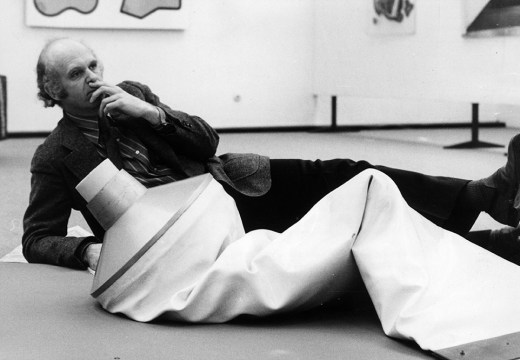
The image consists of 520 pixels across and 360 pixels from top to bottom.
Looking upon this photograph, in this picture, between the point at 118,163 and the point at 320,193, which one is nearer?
the point at 118,163

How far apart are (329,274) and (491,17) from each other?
4.44 m

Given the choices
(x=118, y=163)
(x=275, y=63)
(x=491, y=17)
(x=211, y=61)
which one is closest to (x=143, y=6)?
(x=211, y=61)

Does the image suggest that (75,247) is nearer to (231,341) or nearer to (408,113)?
(231,341)

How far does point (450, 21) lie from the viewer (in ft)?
19.4

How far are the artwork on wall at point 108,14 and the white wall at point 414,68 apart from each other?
52.6 inches

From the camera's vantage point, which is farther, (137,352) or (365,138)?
(365,138)

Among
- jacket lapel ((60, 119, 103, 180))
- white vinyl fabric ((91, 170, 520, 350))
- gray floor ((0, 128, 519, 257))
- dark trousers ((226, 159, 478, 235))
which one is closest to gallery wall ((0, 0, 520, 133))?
gray floor ((0, 128, 519, 257))

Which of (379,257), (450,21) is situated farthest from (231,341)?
(450,21)

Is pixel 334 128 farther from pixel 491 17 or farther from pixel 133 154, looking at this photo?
pixel 133 154

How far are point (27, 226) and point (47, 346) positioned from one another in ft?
1.93

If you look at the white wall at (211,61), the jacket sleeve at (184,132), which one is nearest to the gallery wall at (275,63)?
the white wall at (211,61)

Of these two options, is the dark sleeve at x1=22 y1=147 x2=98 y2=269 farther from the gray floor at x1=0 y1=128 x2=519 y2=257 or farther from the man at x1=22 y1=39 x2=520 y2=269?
the gray floor at x1=0 y1=128 x2=519 y2=257

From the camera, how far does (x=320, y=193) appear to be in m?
2.18

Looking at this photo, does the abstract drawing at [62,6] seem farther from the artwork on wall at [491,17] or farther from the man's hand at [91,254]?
the man's hand at [91,254]
